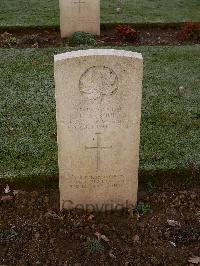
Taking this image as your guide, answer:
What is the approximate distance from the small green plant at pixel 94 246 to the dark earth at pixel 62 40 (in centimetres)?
630

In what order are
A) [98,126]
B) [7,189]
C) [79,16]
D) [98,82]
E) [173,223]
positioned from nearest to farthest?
[98,82] < [98,126] < [173,223] < [7,189] < [79,16]

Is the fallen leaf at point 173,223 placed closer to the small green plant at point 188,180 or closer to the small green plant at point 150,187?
the small green plant at point 150,187

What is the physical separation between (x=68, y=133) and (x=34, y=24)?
284 inches

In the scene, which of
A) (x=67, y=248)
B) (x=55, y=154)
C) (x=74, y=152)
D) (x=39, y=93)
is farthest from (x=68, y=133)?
(x=39, y=93)

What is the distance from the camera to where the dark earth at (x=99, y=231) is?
4.77m

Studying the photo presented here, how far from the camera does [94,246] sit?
4.79 metres

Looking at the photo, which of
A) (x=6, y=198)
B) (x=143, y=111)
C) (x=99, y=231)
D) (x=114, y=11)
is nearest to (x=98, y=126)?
(x=99, y=231)

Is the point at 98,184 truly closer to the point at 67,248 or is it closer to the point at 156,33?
the point at 67,248

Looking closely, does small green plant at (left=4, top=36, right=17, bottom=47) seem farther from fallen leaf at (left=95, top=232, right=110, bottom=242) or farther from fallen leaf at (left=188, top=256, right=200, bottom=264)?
fallen leaf at (left=188, top=256, right=200, bottom=264)

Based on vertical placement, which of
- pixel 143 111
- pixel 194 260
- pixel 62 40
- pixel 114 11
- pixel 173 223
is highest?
pixel 114 11

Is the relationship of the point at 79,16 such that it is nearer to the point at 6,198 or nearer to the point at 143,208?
the point at 6,198

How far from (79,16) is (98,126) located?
247 inches

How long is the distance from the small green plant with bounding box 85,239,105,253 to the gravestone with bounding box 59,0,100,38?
21.7ft

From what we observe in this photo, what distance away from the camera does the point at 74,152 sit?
4863 millimetres
